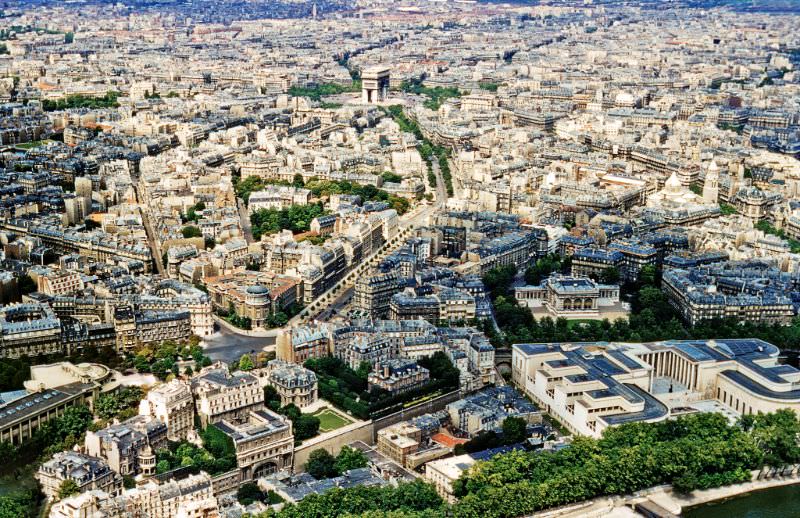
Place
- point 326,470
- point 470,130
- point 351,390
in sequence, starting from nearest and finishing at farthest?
point 326,470 < point 351,390 < point 470,130

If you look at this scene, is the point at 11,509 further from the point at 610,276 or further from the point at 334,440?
the point at 610,276

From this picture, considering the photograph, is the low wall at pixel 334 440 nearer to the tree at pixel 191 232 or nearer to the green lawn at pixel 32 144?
the tree at pixel 191 232

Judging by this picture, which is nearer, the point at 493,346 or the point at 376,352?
the point at 376,352

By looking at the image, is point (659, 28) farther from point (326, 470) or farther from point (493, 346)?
point (326, 470)

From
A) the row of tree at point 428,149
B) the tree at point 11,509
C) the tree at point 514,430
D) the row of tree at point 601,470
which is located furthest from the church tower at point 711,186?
the tree at point 11,509

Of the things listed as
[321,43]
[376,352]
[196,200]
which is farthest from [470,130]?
[321,43]

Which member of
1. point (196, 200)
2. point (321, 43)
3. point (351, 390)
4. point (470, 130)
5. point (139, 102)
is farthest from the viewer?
point (321, 43)

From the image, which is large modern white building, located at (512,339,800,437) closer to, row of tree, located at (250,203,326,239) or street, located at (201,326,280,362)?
street, located at (201,326,280,362)
